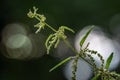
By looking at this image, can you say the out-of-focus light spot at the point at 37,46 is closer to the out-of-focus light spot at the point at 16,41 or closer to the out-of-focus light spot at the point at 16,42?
the out-of-focus light spot at the point at 16,42

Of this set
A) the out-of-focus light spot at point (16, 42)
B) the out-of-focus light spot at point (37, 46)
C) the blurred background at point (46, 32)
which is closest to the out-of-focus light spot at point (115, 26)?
the blurred background at point (46, 32)

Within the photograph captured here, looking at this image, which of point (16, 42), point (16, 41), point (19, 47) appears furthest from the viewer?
point (16, 42)

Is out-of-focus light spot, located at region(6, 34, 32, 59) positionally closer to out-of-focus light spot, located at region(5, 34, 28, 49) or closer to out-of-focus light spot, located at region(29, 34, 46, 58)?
out-of-focus light spot, located at region(5, 34, 28, 49)

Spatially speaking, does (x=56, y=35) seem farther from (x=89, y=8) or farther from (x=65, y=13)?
(x=65, y=13)

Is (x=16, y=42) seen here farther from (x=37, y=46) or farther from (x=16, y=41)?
(x=37, y=46)

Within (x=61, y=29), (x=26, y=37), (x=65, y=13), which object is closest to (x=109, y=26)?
(x=65, y=13)

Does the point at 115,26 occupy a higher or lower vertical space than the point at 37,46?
lower

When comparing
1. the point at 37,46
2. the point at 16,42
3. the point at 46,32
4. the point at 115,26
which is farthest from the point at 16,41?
the point at 115,26

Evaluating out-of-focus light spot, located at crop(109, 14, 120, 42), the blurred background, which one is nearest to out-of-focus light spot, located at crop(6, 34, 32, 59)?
the blurred background
